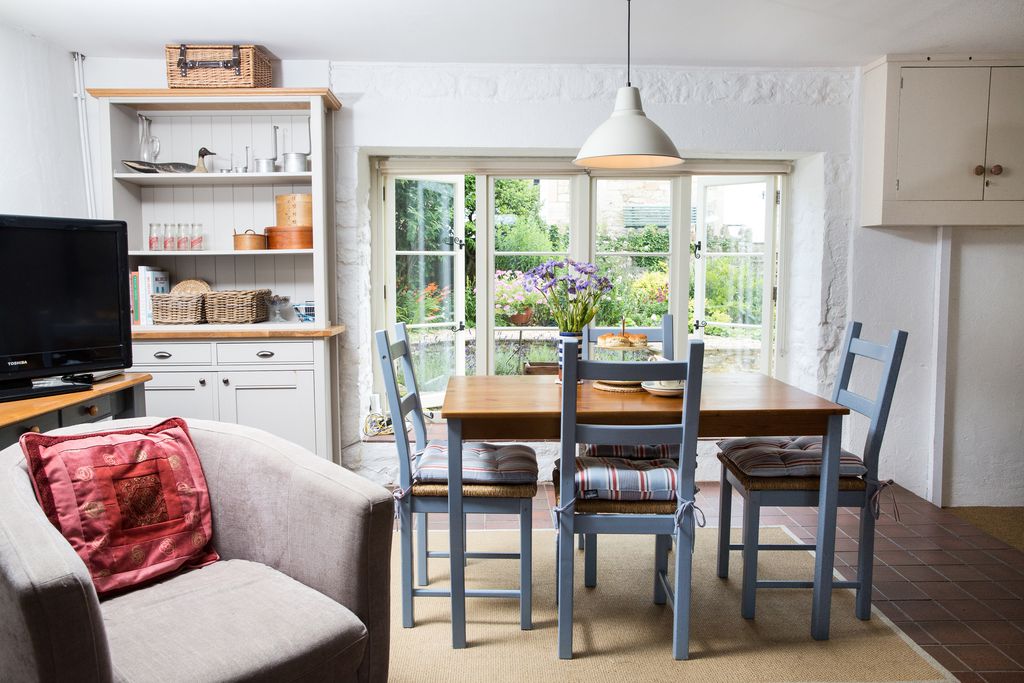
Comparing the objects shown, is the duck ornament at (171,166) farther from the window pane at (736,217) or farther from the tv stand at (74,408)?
the window pane at (736,217)

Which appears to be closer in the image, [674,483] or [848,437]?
[674,483]

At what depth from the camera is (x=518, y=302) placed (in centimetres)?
433

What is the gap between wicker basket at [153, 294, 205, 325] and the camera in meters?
3.71

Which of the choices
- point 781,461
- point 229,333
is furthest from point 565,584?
point 229,333

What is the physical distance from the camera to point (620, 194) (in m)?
4.35

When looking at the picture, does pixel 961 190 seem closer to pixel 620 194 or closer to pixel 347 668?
pixel 620 194

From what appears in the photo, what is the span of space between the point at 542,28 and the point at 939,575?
111 inches

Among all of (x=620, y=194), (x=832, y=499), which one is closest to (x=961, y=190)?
(x=620, y=194)

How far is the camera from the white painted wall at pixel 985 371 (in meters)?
3.95

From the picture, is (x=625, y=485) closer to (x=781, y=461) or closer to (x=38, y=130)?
(x=781, y=461)

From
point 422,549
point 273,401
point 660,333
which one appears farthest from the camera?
point 273,401

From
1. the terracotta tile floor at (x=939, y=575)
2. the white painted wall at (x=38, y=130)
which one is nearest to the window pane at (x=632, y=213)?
the terracotta tile floor at (x=939, y=575)

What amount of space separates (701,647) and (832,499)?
63 centimetres

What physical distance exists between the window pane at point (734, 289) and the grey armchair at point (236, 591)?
312 cm
